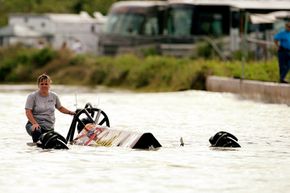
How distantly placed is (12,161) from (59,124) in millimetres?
8040

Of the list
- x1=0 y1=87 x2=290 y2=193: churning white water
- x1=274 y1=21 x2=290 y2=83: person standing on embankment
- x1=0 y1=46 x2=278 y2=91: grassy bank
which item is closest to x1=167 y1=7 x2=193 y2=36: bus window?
x1=0 y1=46 x2=278 y2=91: grassy bank

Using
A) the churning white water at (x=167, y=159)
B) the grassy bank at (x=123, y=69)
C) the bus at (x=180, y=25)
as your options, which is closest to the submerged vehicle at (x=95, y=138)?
the churning white water at (x=167, y=159)

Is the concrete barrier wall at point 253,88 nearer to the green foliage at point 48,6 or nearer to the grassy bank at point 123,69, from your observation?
the grassy bank at point 123,69

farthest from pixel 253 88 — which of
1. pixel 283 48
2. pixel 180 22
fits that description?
pixel 180 22

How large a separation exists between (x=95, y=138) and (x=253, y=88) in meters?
14.2

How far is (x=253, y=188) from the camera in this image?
1449 cm

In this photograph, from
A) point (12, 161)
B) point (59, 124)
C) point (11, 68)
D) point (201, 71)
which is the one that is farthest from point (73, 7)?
Result: point (12, 161)

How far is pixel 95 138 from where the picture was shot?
20.1 m

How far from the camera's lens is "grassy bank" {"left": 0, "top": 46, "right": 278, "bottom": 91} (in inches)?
1565

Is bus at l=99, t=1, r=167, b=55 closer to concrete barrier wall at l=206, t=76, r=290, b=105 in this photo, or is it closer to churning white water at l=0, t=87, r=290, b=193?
concrete barrier wall at l=206, t=76, r=290, b=105

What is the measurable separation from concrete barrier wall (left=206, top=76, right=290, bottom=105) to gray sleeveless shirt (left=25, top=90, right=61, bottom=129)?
36.4 ft

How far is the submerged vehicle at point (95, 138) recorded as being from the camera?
19.3 metres

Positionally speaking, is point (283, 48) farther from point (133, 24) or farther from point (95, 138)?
Answer: point (133, 24)

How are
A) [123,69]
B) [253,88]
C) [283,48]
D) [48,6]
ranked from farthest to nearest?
[48,6] < [123,69] < [253,88] < [283,48]
